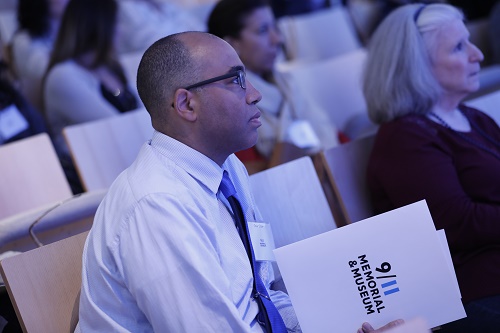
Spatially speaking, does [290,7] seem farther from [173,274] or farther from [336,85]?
[173,274]

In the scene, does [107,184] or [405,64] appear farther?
[107,184]

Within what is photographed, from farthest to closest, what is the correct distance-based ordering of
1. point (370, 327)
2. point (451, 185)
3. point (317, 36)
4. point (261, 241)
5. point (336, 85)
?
1. point (317, 36)
2. point (336, 85)
3. point (451, 185)
4. point (261, 241)
5. point (370, 327)

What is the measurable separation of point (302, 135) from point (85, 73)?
1.20m

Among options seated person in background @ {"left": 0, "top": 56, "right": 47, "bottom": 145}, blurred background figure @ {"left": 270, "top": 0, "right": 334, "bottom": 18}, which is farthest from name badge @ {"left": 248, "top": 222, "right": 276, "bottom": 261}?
blurred background figure @ {"left": 270, "top": 0, "right": 334, "bottom": 18}

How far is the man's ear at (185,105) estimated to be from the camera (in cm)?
183

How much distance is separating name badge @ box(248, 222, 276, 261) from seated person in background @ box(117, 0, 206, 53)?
2.89m

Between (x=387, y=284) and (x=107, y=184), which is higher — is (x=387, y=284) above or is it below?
below

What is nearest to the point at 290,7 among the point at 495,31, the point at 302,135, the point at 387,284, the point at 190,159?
the point at 495,31

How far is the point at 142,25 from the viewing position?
4.88 m

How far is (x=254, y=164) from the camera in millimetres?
3039

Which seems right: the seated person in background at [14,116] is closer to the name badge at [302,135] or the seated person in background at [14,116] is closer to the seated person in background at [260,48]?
the seated person in background at [260,48]

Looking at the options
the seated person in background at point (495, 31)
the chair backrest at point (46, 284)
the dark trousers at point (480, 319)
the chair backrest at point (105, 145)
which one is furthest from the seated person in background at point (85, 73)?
the seated person in background at point (495, 31)

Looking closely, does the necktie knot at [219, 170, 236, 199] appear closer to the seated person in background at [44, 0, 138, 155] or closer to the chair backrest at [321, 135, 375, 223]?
the chair backrest at [321, 135, 375, 223]

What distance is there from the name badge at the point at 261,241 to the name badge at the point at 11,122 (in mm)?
1859
